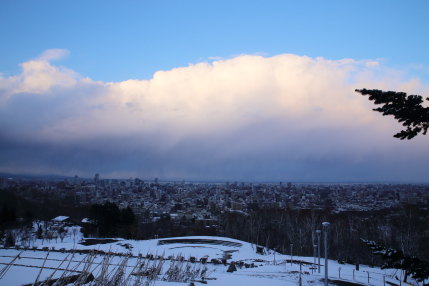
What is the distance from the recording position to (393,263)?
8.72ft

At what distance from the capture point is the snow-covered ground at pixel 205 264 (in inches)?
474

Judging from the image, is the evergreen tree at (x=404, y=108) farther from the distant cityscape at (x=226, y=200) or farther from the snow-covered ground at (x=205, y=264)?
the distant cityscape at (x=226, y=200)

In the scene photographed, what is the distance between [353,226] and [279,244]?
8390 millimetres

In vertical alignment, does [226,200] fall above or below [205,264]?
below

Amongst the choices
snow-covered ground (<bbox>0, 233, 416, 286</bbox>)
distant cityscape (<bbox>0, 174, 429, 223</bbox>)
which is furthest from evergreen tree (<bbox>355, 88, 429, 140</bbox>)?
distant cityscape (<bbox>0, 174, 429, 223</bbox>)

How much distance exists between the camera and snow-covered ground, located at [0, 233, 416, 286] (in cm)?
1204

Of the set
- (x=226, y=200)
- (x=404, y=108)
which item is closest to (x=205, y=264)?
(x=404, y=108)

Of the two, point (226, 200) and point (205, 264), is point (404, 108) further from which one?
point (226, 200)

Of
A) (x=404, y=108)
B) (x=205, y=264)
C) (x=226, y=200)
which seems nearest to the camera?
(x=404, y=108)

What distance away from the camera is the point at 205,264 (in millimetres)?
17672

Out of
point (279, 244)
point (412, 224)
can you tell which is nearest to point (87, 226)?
point (279, 244)

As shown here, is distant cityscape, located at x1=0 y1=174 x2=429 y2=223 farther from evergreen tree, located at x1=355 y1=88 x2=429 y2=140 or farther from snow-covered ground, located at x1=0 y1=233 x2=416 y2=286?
evergreen tree, located at x1=355 y1=88 x2=429 y2=140

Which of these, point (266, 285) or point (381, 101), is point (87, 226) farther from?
point (381, 101)

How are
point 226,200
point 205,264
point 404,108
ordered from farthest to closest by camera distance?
point 226,200, point 205,264, point 404,108
